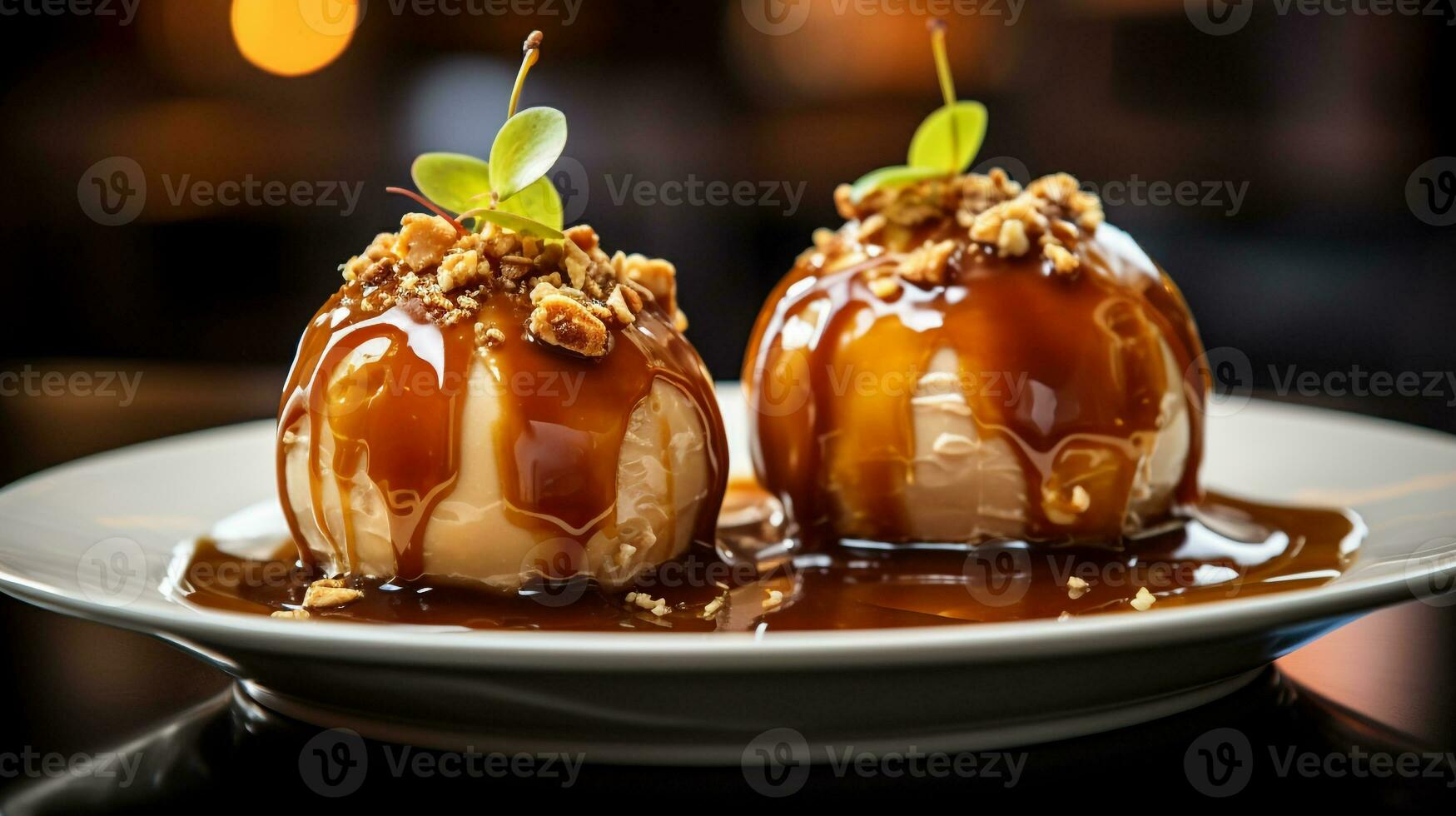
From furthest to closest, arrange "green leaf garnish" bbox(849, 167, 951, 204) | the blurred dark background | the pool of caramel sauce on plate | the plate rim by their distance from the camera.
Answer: the blurred dark background
"green leaf garnish" bbox(849, 167, 951, 204)
the pool of caramel sauce on plate
the plate rim

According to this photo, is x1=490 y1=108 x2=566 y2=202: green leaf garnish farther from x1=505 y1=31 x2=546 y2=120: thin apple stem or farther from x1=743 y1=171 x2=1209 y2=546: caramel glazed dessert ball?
x1=743 y1=171 x2=1209 y2=546: caramel glazed dessert ball

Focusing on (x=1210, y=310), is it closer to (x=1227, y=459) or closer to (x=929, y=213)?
(x=1227, y=459)

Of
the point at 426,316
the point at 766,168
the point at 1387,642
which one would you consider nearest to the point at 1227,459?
the point at 1387,642

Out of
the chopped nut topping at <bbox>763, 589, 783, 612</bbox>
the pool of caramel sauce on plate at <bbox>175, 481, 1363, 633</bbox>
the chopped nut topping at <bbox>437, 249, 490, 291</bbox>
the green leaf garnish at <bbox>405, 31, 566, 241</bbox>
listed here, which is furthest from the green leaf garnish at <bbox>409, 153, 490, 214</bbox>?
the chopped nut topping at <bbox>763, 589, 783, 612</bbox>

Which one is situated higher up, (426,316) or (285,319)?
(426,316)

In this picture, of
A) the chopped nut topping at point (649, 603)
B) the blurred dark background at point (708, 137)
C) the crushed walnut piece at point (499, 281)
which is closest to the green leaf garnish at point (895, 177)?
the crushed walnut piece at point (499, 281)

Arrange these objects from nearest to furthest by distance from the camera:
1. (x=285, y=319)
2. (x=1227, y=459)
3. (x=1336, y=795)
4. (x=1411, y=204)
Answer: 1. (x=1336, y=795)
2. (x=1227, y=459)
3. (x=1411, y=204)
4. (x=285, y=319)

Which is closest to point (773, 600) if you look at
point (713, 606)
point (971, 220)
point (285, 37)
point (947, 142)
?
point (713, 606)
